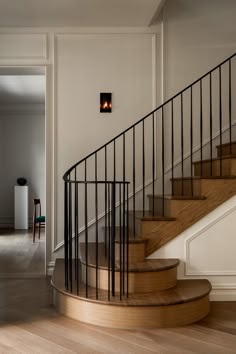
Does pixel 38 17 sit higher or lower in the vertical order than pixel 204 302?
higher

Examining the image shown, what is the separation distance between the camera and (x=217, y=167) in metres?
4.38

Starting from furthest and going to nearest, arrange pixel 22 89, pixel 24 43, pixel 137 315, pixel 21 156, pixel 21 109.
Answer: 1. pixel 21 156
2. pixel 21 109
3. pixel 22 89
4. pixel 24 43
5. pixel 137 315

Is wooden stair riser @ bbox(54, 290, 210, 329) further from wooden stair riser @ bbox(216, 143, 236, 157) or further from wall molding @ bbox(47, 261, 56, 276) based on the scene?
wooden stair riser @ bbox(216, 143, 236, 157)

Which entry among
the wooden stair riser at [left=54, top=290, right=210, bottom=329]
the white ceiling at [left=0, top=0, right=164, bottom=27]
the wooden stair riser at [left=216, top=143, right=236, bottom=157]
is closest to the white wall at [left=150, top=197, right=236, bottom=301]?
the wooden stair riser at [left=54, top=290, right=210, bottom=329]

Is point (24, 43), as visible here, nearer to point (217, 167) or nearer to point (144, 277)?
point (217, 167)

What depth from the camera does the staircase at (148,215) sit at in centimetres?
338

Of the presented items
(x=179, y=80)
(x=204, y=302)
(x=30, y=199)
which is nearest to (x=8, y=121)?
(x=30, y=199)

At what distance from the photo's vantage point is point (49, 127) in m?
5.11

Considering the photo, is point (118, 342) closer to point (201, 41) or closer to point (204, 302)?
point (204, 302)

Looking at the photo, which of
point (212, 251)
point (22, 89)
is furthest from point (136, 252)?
point (22, 89)

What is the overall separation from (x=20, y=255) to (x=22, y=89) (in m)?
3.82

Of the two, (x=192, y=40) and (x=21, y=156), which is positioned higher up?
(x=192, y=40)

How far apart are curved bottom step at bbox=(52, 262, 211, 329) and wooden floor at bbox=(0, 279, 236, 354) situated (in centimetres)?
6

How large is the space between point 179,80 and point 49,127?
71.5 inches
